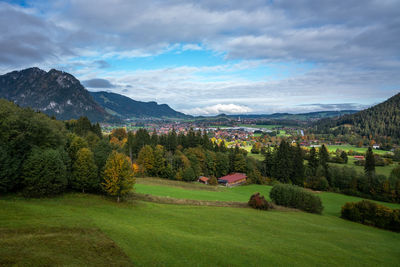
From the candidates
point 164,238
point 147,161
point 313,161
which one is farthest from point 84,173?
point 313,161

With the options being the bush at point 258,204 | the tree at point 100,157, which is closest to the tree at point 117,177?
the tree at point 100,157

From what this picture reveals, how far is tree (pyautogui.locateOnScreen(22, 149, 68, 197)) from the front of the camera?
25.6 m

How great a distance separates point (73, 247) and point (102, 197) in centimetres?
1748

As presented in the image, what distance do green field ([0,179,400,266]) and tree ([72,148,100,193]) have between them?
2.07m

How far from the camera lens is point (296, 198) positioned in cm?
4256

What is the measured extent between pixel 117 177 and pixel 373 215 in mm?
43713

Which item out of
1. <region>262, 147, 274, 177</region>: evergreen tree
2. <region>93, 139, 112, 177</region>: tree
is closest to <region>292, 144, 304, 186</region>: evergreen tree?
<region>262, 147, 274, 177</region>: evergreen tree

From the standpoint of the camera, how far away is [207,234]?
21.7m

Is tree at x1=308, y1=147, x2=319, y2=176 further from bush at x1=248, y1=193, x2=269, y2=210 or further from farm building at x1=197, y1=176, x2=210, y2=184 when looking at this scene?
bush at x1=248, y1=193, x2=269, y2=210

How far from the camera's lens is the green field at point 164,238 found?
13.5 metres

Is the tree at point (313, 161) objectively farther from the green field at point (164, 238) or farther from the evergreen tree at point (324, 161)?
the green field at point (164, 238)

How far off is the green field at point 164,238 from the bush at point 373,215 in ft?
14.9

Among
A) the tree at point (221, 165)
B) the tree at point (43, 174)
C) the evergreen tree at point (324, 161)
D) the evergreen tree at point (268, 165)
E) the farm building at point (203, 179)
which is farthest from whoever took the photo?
the evergreen tree at point (268, 165)

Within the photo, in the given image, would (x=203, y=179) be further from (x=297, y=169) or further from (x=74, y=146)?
(x=74, y=146)
